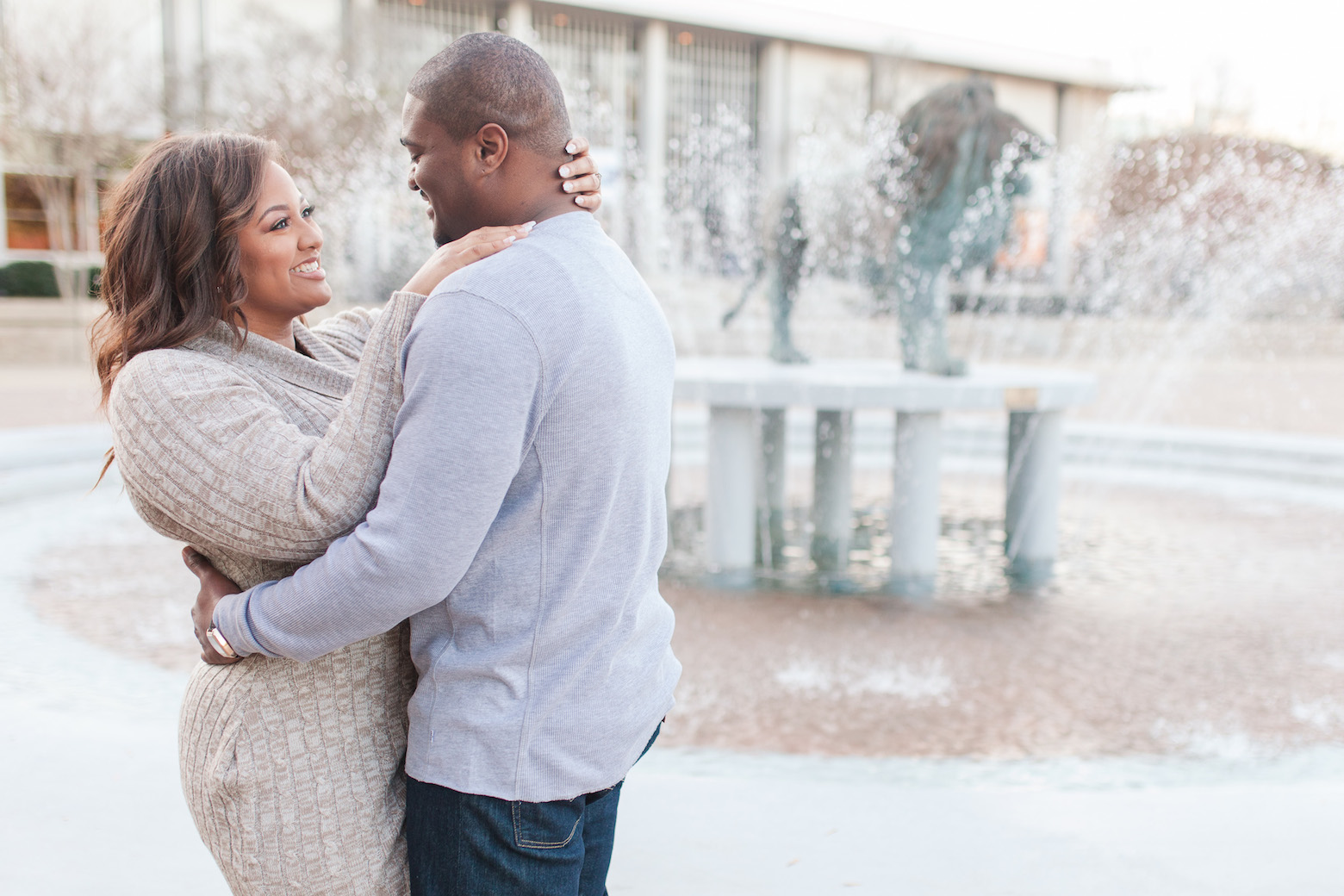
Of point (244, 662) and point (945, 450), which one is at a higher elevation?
point (244, 662)

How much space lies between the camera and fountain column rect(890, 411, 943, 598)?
604 centimetres

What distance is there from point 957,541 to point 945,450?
3692 millimetres

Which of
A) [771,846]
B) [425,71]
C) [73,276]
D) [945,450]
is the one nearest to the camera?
[425,71]

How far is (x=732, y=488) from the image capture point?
6262 mm

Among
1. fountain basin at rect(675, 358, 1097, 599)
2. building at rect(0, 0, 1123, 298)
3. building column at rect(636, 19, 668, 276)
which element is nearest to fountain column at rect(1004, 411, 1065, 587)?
fountain basin at rect(675, 358, 1097, 599)

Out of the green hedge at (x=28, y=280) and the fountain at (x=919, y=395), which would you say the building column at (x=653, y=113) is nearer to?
the green hedge at (x=28, y=280)

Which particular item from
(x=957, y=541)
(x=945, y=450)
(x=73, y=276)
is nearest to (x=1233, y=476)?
(x=945, y=450)

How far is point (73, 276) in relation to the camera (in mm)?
22312

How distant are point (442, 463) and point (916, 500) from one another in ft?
17.0

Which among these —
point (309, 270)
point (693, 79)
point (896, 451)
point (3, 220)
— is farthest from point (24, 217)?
point (309, 270)

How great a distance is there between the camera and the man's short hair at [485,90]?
1241mm

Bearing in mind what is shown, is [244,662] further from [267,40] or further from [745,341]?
[267,40]

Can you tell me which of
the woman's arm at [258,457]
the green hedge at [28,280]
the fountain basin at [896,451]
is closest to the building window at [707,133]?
the green hedge at [28,280]

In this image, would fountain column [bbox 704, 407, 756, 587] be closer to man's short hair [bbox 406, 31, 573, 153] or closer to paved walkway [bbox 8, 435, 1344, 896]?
paved walkway [bbox 8, 435, 1344, 896]
